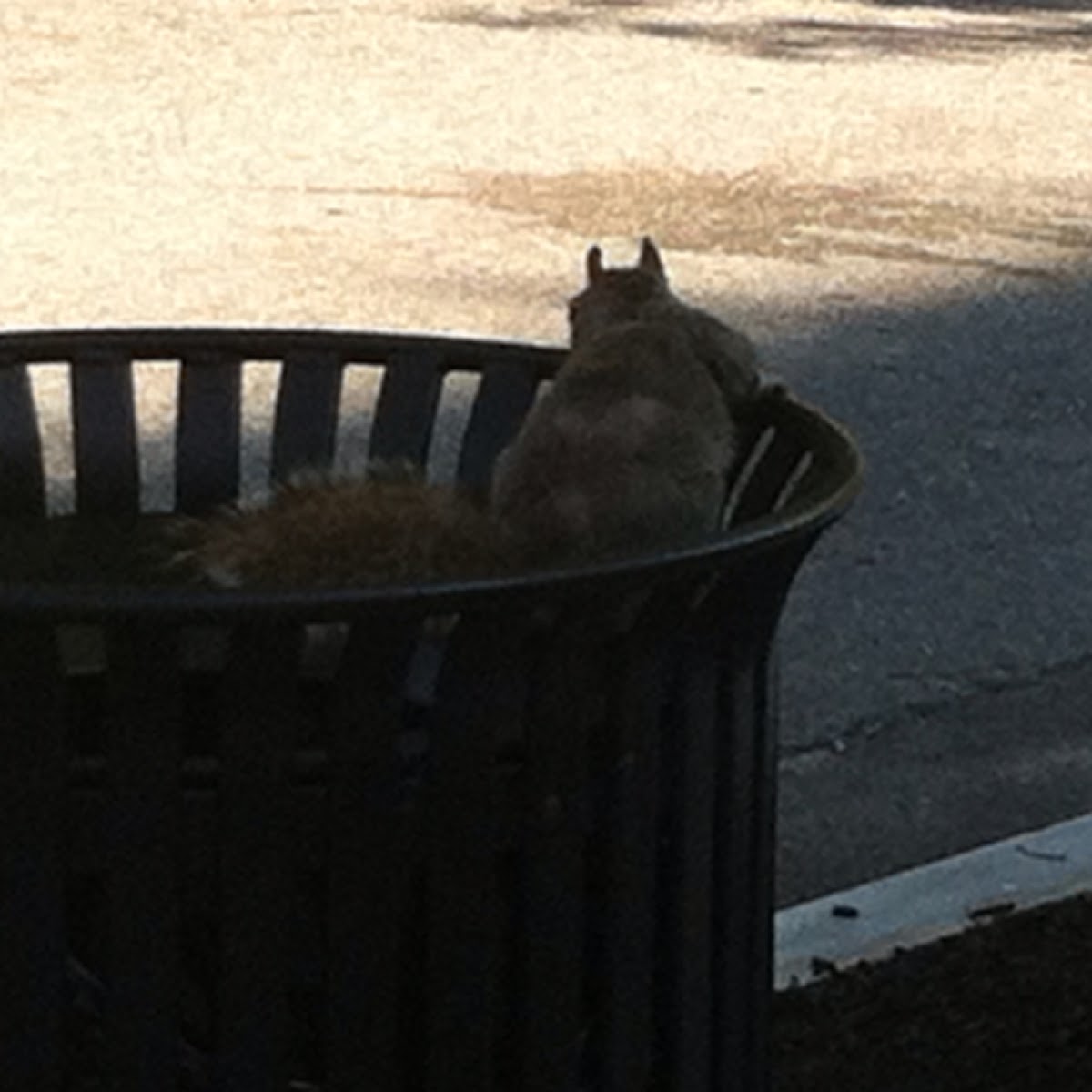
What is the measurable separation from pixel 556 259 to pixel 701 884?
17.6 ft

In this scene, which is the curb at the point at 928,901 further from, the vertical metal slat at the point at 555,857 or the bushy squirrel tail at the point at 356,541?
the vertical metal slat at the point at 555,857

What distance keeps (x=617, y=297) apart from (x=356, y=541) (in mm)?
428

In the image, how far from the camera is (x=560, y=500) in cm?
197

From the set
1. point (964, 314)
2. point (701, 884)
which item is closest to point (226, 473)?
point (701, 884)

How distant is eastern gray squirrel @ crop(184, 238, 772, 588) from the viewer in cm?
196

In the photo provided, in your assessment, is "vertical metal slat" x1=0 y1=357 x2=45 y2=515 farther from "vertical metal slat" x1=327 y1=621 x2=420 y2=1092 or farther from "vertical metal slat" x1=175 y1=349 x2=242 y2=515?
"vertical metal slat" x1=327 y1=621 x2=420 y2=1092

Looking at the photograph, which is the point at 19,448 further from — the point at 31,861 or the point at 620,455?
the point at 31,861

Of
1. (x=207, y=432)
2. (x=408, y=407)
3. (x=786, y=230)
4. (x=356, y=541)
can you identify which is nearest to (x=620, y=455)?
(x=356, y=541)

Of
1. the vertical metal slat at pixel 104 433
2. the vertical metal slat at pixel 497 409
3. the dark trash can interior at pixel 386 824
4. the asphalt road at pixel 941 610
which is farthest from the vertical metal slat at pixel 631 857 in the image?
the asphalt road at pixel 941 610

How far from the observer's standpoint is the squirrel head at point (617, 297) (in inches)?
91.4

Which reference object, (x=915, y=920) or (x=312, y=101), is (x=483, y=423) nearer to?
(x=915, y=920)

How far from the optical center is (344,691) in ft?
5.52

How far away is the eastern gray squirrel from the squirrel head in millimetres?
147

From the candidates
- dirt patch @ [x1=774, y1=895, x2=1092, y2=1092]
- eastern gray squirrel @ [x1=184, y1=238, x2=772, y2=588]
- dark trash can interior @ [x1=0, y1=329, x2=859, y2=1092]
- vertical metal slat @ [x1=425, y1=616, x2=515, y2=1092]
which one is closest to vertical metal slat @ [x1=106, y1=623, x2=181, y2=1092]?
dark trash can interior @ [x1=0, y1=329, x2=859, y2=1092]
